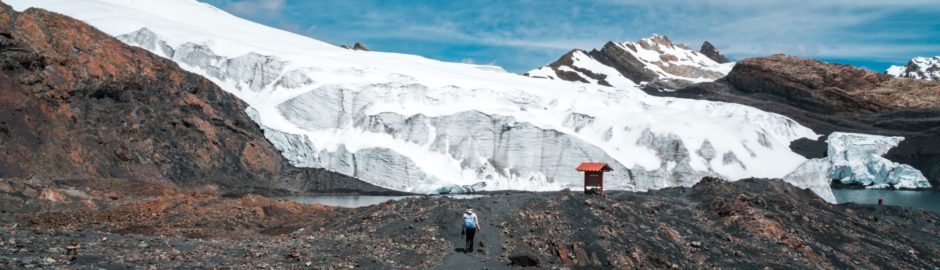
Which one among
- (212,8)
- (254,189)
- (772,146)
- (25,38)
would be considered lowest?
(254,189)

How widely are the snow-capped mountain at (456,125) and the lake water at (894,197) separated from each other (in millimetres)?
4205

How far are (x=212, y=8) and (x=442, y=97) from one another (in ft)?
162

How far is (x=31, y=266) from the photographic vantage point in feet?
39.0

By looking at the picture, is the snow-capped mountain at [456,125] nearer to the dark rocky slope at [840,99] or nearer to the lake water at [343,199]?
the lake water at [343,199]

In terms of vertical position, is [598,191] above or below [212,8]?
below

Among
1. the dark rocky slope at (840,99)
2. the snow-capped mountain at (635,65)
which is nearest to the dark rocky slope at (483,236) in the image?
the dark rocky slope at (840,99)

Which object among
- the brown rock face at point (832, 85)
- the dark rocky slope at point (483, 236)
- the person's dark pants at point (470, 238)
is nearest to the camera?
the dark rocky slope at point (483, 236)

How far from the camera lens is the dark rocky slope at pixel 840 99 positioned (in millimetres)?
70438

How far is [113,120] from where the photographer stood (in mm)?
42156

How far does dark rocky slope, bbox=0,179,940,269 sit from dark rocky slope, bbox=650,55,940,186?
46.4 metres

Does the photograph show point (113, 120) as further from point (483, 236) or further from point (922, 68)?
point (922, 68)

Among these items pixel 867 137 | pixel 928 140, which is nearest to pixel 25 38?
pixel 867 137

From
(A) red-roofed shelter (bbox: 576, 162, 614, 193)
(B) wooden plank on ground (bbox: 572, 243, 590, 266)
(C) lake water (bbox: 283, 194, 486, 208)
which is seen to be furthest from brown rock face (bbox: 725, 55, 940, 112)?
(B) wooden plank on ground (bbox: 572, 243, 590, 266)

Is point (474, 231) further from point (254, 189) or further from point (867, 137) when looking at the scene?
point (867, 137)
